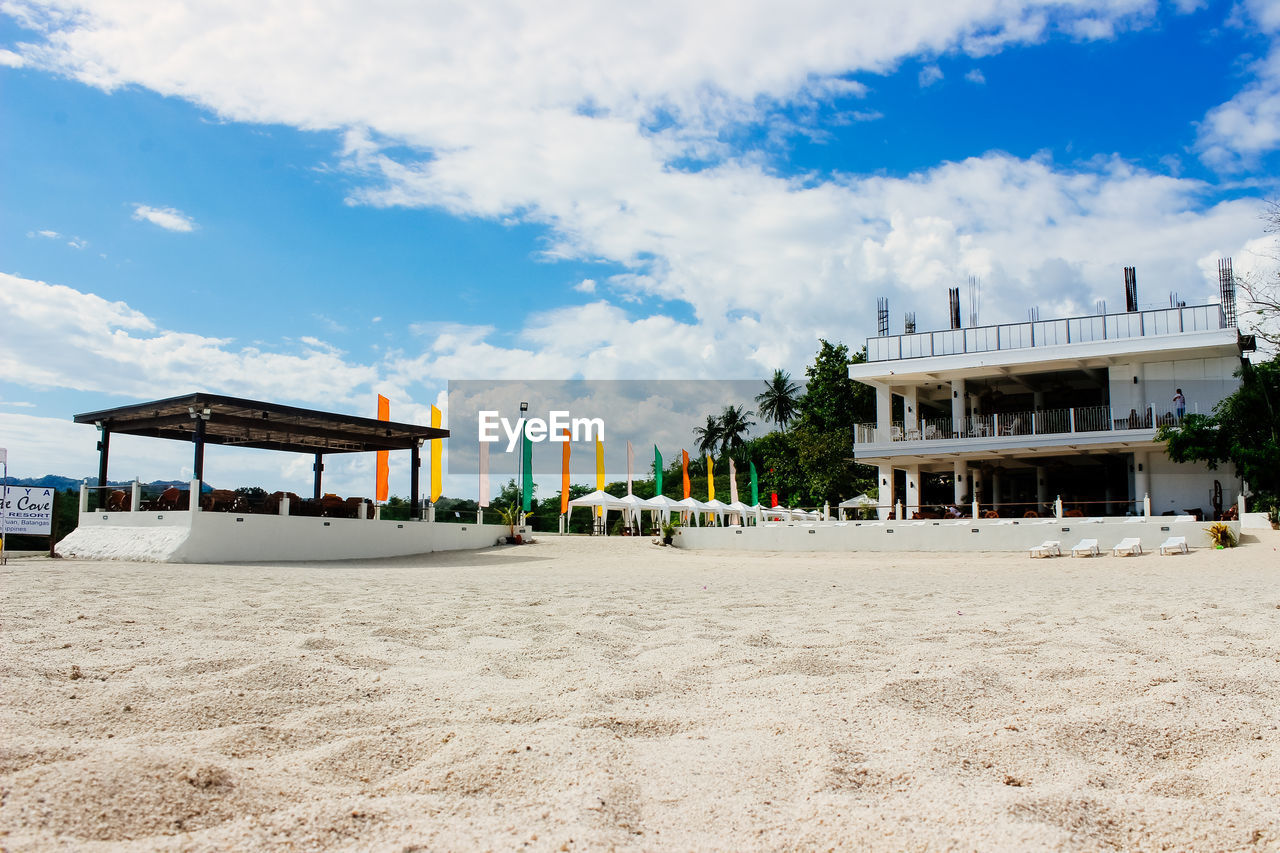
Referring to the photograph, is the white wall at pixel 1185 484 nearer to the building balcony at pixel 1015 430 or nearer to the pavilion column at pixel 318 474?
the building balcony at pixel 1015 430

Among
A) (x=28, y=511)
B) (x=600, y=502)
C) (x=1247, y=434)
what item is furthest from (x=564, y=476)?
(x=1247, y=434)

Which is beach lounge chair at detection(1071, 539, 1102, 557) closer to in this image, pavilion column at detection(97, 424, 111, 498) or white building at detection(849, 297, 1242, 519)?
white building at detection(849, 297, 1242, 519)

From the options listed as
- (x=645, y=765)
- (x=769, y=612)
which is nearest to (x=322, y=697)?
(x=645, y=765)

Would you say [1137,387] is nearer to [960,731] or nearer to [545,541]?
[545,541]

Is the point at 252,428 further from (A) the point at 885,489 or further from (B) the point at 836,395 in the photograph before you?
(B) the point at 836,395

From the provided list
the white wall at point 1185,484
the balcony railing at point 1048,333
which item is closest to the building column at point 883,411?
the balcony railing at point 1048,333

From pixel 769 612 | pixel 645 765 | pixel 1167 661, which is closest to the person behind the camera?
pixel 645 765

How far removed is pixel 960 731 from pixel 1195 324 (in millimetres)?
27785

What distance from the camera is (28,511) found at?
15.5 metres

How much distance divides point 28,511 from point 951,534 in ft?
66.4

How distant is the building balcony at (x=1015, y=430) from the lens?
2516 cm

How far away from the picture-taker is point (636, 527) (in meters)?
32.6

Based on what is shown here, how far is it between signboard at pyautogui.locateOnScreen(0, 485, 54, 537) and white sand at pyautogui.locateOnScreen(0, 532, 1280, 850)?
36.5 ft

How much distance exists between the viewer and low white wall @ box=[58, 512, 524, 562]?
1528 cm
